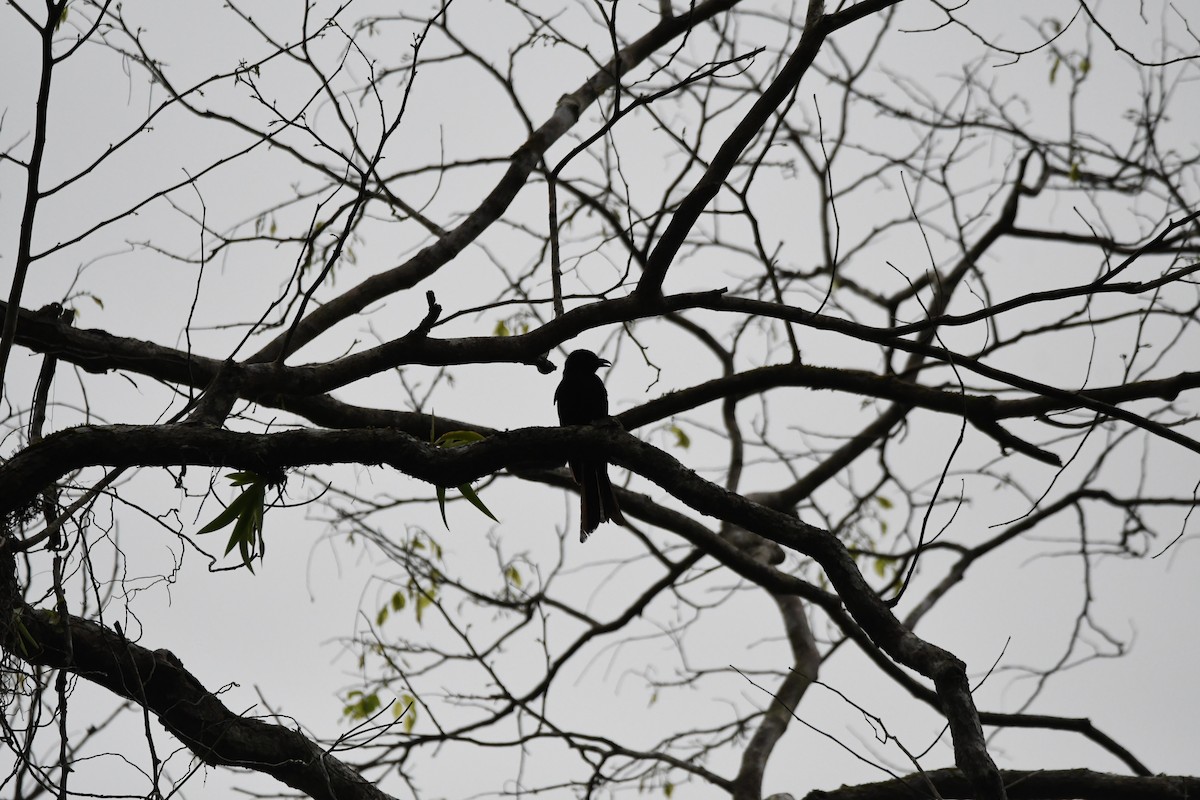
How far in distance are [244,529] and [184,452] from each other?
41 centimetres

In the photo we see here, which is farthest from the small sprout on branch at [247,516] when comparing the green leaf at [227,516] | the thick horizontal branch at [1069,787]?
the thick horizontal branch at [1069,787]

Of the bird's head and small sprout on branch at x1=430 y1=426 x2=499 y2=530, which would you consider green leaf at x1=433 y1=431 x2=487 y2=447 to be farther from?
the bird's head

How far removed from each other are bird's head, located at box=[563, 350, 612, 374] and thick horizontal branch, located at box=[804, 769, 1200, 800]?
216 centimetres

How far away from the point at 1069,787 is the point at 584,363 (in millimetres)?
2630

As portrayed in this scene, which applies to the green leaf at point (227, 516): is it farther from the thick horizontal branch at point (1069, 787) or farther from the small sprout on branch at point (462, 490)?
the thick horizontal branch at point (1069, 787)

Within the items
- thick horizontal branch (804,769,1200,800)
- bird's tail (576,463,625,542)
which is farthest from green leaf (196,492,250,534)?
thick horizontal branch (804,769,1200,800)

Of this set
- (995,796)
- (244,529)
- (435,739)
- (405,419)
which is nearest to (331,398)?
(405,419)

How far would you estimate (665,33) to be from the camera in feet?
16.8

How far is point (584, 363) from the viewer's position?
473 cm

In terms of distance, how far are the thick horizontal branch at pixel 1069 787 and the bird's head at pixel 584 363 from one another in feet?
7.09

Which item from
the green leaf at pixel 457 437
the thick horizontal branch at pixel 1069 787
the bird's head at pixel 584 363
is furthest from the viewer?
the bird's head at pixel 584 363

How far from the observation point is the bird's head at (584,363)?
4.71m

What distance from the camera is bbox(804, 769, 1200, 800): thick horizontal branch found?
335 cm

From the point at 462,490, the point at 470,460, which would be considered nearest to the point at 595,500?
the point at 462,490
